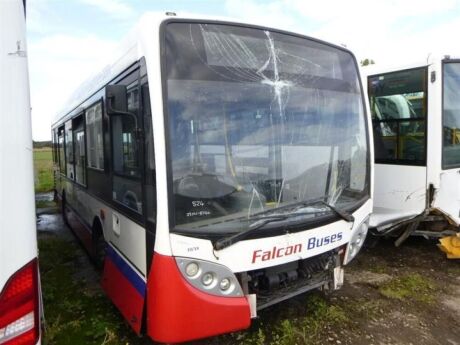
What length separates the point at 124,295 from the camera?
350cm

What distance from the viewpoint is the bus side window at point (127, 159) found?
3.20 metres

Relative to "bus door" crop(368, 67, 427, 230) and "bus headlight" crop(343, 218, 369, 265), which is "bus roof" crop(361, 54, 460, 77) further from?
"bus headlight" crop(343, 218, 369, 265)

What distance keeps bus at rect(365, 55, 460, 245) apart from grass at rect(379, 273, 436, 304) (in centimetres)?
82

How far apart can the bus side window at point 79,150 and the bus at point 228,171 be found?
2.06m

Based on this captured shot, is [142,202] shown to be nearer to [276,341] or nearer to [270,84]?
[270,84]

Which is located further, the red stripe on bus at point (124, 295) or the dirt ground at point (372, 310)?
the dirt ground at point (372, 310)

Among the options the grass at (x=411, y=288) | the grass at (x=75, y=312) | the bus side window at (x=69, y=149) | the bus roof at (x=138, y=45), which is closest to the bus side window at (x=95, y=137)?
the bus roof at (x=138, y=45)

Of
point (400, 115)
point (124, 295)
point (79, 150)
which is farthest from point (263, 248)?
point (79, 150)

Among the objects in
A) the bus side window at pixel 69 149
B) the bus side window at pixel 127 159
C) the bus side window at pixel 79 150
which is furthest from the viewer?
the bus side window at pixel 69 149

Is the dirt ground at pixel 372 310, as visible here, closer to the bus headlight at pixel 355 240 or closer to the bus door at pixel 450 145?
the bus headlight at pixel 355 240

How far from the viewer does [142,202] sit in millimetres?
3113

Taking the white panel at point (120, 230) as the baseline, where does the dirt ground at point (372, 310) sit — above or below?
below

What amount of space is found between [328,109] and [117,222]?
2.22 meters

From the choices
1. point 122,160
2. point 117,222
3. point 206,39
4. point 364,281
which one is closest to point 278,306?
point 364,281
